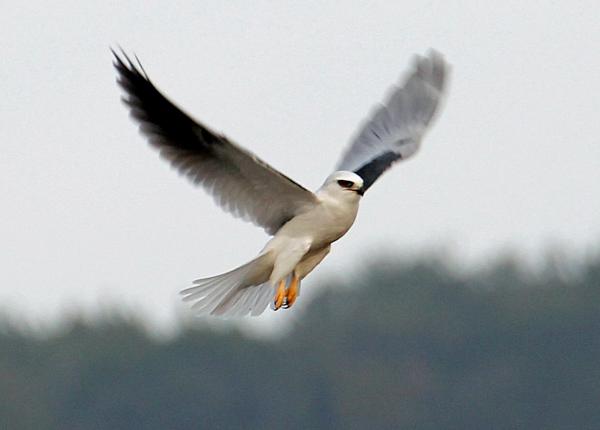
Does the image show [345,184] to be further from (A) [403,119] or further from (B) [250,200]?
(A) [403,119]

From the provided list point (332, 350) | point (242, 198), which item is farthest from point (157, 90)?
point (332, 350)

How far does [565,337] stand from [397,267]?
6.01 m

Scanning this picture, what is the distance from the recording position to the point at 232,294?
10922mm

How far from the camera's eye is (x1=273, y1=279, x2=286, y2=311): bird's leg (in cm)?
1062

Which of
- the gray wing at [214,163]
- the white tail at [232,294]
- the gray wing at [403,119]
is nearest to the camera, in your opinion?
the gray wing at [214,163]

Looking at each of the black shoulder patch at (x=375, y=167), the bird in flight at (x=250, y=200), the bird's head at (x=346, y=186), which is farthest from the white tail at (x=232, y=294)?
the black shoulder patch at (x=375, y=167)

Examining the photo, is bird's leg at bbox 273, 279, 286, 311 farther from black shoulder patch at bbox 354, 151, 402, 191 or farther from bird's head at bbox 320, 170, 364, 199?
black shoulder patch at bbox 354, 151, 402, 191

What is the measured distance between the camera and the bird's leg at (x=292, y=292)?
10.6 metres

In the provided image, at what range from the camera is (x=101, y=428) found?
4484 cm

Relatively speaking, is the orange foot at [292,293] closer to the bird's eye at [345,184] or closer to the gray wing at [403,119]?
the bird's eye at [345,184]

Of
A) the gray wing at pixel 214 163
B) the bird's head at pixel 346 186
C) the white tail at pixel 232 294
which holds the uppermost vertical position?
the bird's head at pixel 346 186

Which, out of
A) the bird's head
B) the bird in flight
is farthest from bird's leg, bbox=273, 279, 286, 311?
the bird's head

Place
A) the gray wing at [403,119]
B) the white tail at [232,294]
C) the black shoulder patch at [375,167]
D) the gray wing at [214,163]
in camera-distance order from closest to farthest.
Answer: the gray wing at [214,163] < the white tail at [232,294] < the black shoulder patch at [375,167] < the gray wing at [403,119]

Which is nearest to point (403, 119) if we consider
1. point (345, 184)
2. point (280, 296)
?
point (345, 184)
